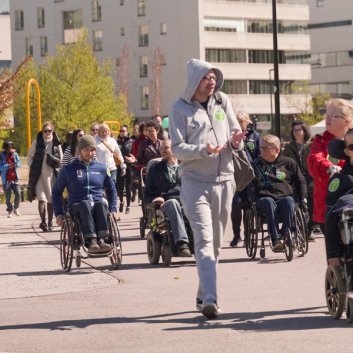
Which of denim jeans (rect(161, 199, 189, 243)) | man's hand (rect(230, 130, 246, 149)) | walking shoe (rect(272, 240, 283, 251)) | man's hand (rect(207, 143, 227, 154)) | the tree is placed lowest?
walking shoe (rect(272, 240, 283, 251))

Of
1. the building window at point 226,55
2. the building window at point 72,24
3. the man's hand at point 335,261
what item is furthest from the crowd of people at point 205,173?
the building window at point 72,24

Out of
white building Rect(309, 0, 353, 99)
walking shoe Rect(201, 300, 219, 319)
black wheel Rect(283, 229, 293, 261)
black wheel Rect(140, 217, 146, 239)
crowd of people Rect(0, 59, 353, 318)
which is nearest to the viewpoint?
walking shoe Rect(201, 300, 219, 319)

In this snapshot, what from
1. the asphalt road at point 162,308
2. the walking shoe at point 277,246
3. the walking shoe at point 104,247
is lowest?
the asphalt road at point 162,308

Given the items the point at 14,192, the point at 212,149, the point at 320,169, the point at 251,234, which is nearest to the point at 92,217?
the point at 251,234

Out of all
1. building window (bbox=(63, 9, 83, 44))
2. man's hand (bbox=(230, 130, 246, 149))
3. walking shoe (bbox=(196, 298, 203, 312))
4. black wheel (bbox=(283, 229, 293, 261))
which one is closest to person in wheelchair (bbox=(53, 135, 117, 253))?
black wheel (bbox=(283, 229, 293, 261))

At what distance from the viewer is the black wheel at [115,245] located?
16.4 meters

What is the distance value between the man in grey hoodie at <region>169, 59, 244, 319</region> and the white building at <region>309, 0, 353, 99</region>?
4848 inches

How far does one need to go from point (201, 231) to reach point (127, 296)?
2.11 metres

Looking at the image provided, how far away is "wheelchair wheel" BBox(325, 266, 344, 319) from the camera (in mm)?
10648

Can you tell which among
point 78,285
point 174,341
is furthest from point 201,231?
point 78,285

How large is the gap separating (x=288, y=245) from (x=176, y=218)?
4.62 ft

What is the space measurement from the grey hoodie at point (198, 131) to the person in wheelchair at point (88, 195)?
4.86m

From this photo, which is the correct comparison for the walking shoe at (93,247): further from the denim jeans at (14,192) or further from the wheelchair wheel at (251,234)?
the denim jeans at (14,192)

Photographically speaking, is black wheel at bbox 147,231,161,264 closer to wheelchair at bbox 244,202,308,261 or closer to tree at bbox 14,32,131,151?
wheelchair at bbox 244,202,308,261
